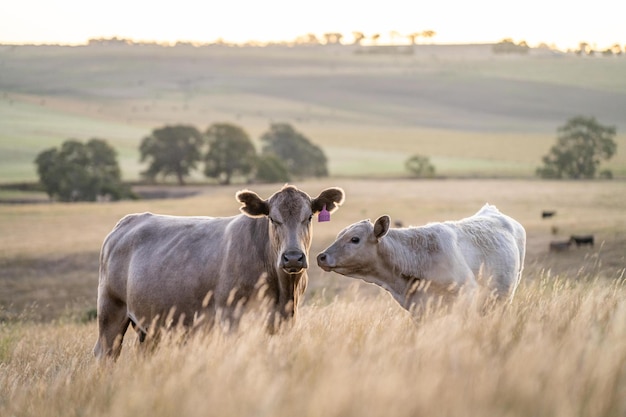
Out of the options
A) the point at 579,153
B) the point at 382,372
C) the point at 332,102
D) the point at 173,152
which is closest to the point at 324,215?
the point at 382,372

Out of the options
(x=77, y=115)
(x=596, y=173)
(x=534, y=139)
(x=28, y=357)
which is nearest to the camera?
(x=28, y=357)

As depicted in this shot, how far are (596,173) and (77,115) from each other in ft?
244

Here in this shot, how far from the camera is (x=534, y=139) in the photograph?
12231 cm

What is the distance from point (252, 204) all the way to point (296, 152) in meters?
83.7

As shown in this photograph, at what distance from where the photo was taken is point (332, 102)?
158375mm

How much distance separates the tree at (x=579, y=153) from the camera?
81.4m

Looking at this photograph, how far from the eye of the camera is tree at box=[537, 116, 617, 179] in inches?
3206

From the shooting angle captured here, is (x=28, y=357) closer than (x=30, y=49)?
Yes

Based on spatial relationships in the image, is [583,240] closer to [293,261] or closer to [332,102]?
[293,261]

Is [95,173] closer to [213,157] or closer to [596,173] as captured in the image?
[213,157]

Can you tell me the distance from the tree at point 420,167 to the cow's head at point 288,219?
3020 inches

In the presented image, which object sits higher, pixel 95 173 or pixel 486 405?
pixel 486 405

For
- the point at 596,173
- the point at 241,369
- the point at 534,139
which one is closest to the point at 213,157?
the point at 596,173

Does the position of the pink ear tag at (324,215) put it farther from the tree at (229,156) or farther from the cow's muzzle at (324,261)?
the tree at (229,156)
